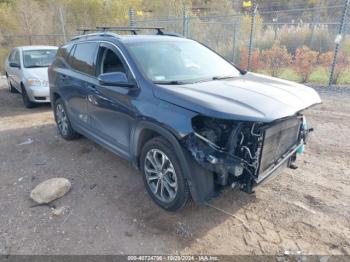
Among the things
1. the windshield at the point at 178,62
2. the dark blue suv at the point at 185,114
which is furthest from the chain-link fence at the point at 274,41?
the dark blue suv at the point at 185,114

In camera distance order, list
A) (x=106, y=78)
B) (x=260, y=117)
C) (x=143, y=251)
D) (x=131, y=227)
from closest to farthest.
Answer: (x=260, y=117) < (x=143, y=251) < (x=131, y=227) < (x=106, y=78)

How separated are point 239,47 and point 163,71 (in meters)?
9.96

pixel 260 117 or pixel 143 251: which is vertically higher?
pixel 260 117

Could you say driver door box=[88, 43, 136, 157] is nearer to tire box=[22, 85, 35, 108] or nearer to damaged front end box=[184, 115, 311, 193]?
damaged front end box=[184, 115, 311, 193]

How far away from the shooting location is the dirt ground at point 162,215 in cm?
265

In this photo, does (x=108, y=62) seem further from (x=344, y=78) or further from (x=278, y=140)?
(x=344, y=78)

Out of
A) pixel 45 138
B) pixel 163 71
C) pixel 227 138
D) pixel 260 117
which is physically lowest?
pixel 45 138

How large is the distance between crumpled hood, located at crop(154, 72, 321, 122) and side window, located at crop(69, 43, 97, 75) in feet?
5.13

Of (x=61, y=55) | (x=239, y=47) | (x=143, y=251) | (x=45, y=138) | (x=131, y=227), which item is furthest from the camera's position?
(x=239, y=47)

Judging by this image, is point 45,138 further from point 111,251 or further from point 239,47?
point 239,47

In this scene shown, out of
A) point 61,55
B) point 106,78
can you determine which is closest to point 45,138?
point 61,55

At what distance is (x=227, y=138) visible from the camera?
2.67m

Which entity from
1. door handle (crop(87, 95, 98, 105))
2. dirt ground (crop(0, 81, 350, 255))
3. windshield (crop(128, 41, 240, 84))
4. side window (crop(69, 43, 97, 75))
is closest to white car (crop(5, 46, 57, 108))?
side window (crop(69, 43, 97, 75))

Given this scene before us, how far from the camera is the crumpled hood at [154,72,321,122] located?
7.98ft
